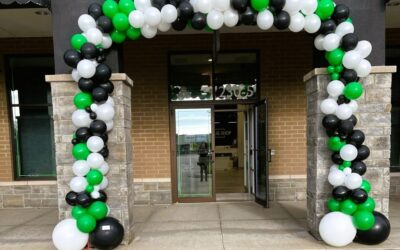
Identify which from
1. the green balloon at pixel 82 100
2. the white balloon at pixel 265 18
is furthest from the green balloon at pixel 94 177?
the white balloon at pixel 265 18

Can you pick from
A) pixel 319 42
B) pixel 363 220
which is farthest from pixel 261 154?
pixel 319 42

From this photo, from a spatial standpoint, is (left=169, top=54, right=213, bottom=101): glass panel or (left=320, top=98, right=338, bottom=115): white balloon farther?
(left=169, top=54, right=213, bottom=101): glass panel

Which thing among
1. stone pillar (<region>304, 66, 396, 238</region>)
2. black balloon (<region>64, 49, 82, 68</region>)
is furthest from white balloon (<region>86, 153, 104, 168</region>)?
stone pillar (<region>304, 66, 396, 238</region>)

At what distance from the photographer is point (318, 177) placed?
3586 mm

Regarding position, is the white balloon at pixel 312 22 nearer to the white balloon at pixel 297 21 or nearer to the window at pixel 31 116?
the white balloon at pixel 297 21

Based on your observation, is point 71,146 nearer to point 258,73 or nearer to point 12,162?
point 12,162

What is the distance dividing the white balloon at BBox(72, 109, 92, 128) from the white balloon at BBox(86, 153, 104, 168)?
39 cm

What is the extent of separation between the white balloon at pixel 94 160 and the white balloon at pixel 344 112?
9.80 feet

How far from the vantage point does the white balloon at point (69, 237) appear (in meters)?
3.26

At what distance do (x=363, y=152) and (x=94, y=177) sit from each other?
131 inches

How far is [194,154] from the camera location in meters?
5.80

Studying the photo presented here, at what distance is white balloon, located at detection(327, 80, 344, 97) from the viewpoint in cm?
325

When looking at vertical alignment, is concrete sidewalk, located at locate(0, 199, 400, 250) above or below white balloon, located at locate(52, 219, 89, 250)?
below

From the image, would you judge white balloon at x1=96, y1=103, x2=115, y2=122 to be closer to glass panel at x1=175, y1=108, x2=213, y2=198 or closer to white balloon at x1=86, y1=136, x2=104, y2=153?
white balloon at x1=86, y1=136, x2=104, y2=153
